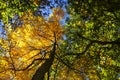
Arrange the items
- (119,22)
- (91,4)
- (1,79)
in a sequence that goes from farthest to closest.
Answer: (1,79) < (119,22) < (91,4)

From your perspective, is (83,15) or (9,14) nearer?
(83,15)

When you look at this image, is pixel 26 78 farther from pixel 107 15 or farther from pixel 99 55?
pixel 107 15

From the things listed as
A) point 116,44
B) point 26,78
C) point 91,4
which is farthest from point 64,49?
point 26,78

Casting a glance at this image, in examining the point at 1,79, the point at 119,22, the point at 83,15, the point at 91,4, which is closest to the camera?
the point at 91,4

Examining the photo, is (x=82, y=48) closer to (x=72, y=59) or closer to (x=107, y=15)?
(x=72, y=59)

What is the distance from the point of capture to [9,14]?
19.3 metres

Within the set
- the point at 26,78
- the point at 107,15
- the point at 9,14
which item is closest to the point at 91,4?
the point at 107,15

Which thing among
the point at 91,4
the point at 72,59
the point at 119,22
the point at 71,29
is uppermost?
the point at 91,4

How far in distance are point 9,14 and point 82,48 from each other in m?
6.14

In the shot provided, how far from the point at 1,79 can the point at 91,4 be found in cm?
1710

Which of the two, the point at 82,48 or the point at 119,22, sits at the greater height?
the point at 119,22

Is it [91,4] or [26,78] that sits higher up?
[91,4]

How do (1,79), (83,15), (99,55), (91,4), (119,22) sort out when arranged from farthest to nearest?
(1,79) → (99,55) → (119,22) → (83,15) → (91,4)

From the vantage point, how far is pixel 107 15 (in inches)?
741
